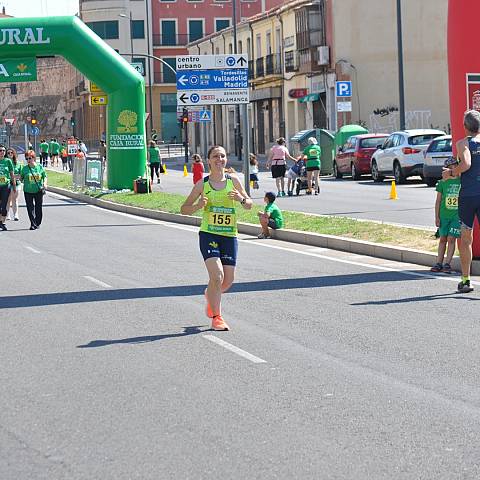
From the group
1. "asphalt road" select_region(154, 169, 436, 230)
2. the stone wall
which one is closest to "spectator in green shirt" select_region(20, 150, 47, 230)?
"asphalt road" select_region(154, 169, 436, 230)

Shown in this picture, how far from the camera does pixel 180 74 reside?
31.9 meters

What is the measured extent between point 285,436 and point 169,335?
3957 mm

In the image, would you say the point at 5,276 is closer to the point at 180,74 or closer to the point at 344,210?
the point at 344,210

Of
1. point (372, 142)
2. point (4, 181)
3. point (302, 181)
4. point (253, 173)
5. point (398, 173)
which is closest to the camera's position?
point (4, 181)

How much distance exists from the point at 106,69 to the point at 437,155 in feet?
33.2

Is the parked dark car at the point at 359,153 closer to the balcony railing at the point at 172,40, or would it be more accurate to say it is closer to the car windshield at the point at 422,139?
the car windshield at the point at 422,139

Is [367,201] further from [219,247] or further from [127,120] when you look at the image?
[219,247]

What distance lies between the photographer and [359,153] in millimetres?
41844

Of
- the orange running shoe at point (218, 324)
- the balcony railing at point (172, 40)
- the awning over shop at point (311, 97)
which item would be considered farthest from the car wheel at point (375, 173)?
the balcony railing at point (172, 40)

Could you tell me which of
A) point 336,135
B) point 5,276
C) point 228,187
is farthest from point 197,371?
point 336,135

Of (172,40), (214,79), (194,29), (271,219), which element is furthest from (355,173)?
(194,29)

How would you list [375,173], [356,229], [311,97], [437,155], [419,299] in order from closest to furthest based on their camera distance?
[419,299] → [356,229] → [437,155] → [375,173] → [311,97]

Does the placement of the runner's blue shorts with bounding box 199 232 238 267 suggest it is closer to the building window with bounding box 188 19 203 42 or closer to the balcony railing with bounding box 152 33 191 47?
the balcony railing with bounding box 152 33 191 47

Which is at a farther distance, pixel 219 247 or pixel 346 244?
pixel 346 244
